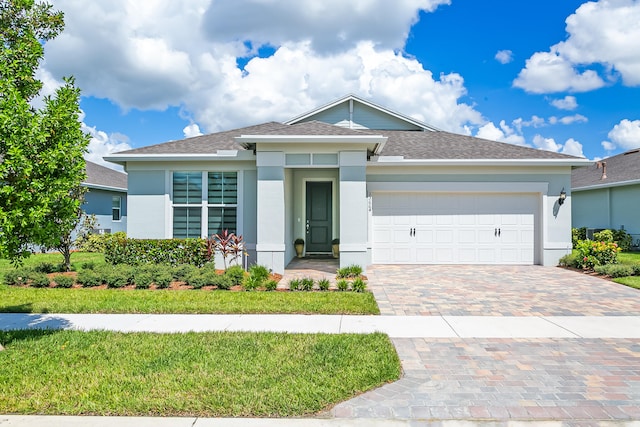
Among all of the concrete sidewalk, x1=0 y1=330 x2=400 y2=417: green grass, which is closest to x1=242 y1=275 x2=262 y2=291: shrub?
the concrete sidewalk

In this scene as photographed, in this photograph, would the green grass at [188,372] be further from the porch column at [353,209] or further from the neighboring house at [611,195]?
the neighboring house at [611,195]

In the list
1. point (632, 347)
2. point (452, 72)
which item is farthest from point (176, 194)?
point (452, 72)

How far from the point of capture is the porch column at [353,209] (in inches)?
407

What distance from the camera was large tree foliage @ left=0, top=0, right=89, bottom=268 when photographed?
4.33m

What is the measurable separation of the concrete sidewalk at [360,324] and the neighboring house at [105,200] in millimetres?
14783

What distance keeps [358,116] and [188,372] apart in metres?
13.5

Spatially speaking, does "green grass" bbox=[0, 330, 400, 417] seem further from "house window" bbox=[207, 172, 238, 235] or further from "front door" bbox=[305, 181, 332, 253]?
"front door" bbox=[305, 181, 332, 253]

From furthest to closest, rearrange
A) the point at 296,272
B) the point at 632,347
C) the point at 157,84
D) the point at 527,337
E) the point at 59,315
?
the point at 157,84 → the point at 296,272 → the point at 59,315 → the point at 527,337 → the point at 632,347

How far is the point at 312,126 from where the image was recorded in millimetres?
11156

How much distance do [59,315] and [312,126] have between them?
7.62m

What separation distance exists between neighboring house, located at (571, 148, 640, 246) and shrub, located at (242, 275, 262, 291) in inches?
685

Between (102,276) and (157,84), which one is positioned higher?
(157,84)

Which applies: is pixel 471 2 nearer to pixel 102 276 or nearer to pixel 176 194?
pixel 176 194

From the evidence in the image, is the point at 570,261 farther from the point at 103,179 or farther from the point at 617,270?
the point at 103,179
